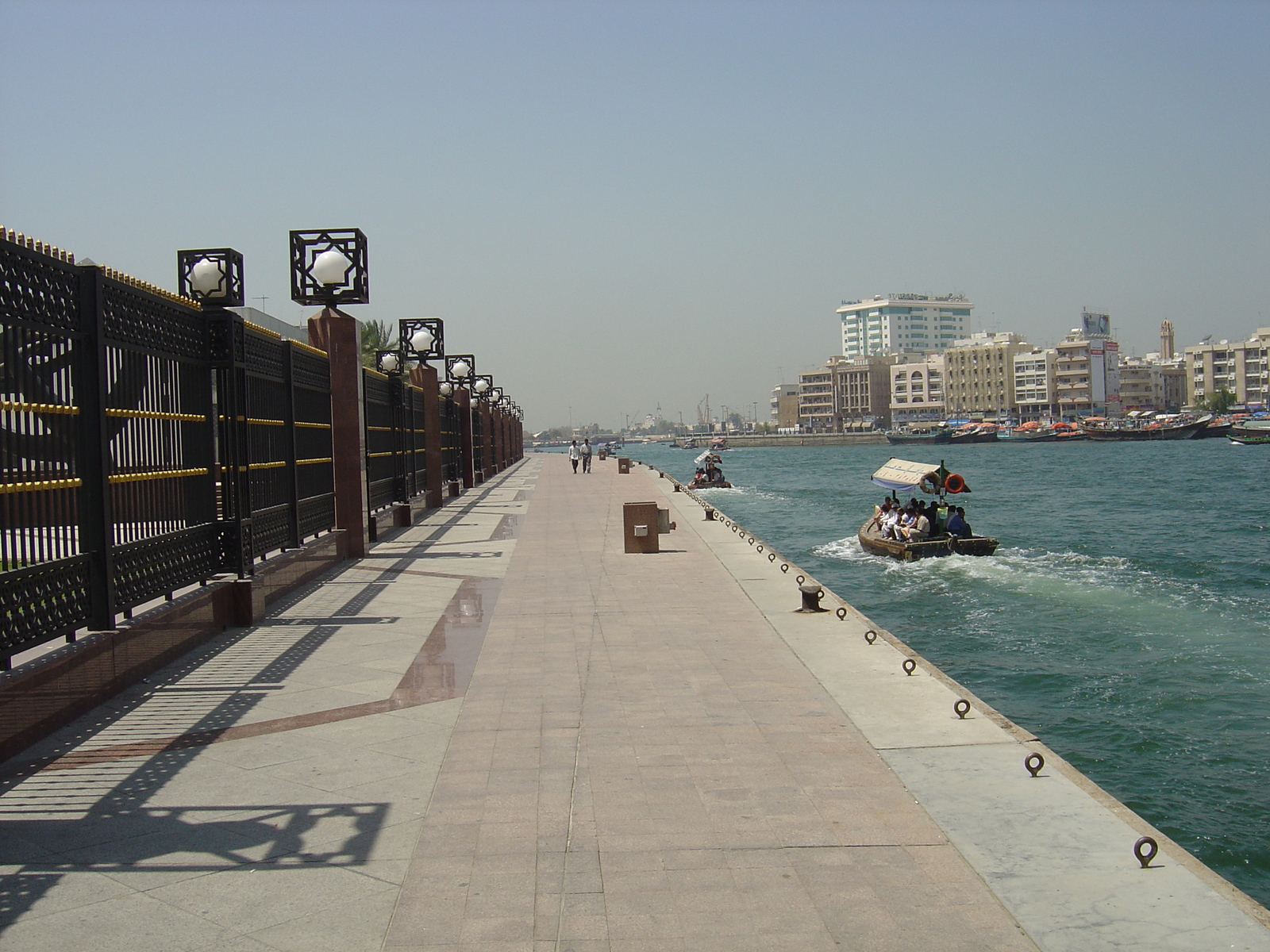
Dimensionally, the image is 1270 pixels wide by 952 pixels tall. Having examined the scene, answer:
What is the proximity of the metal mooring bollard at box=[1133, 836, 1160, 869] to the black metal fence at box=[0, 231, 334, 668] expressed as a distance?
6.68 m

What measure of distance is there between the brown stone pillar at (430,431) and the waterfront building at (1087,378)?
6175 inches

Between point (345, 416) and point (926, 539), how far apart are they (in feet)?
43.4

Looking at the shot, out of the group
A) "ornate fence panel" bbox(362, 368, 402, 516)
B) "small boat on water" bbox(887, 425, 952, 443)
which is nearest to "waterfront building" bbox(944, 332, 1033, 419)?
"small boat on water" bbox(887, 425, 952, 443)

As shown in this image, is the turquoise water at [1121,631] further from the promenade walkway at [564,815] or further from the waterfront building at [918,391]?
the waterfront building at [918,391]

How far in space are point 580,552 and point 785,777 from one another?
1177 cm

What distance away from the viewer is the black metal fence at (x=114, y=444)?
716 centimetres

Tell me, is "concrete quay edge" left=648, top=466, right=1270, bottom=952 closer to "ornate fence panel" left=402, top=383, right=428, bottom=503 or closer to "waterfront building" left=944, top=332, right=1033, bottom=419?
"ornate fence panel" left=402, top=383, right=428, bottom=503

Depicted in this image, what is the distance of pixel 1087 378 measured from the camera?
556 ft

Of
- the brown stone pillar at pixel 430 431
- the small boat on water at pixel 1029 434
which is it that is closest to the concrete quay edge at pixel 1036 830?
the brown stone pillar at pixel 430 431

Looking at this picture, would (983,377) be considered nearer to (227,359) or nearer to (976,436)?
(976,436)

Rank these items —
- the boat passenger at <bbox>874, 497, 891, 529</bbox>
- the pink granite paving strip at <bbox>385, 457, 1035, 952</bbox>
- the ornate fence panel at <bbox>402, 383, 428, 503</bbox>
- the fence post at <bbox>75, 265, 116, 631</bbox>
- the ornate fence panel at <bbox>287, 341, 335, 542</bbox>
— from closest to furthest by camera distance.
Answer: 1. the pink granite paving strip at <bbox>385, 457, 1035, 952</bbox>
2. the fence post at <bbox>75, 265, 116, 631</bbox>
3. the ornate fence panel at <bbox>287, 341, 335, 542</bbox>
4. the ornate fence panel at <bbox>402, 383, 428, 503</bbox>
5. the boat passenger at <bbox>874, 497, 891, 529</bbox>

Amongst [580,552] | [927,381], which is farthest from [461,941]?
[927,381]

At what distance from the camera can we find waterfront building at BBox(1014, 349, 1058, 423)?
562 feet

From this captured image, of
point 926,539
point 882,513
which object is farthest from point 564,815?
point 882,513
